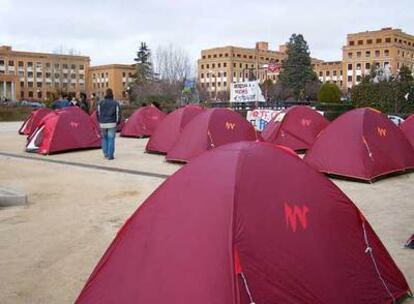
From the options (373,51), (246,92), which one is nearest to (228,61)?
(373,51)

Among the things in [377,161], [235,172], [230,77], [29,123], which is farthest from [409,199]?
[230,77]

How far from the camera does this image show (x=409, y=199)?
356 inches

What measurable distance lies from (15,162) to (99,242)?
343 inches

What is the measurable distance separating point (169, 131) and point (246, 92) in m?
11.7

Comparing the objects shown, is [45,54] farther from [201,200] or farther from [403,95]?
[201,200]

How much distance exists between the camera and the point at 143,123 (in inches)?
874

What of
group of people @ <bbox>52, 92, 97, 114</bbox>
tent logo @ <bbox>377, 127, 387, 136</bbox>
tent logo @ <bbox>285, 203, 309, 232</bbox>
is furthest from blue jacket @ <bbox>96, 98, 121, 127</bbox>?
tent logo @ <bbox>285, 203, 309, 232</bbox>

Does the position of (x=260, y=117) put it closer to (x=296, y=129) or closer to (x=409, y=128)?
(x=296, y=129)

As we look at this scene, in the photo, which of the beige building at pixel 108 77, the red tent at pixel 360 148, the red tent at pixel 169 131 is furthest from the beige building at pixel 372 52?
the red tent at pixel 360 148

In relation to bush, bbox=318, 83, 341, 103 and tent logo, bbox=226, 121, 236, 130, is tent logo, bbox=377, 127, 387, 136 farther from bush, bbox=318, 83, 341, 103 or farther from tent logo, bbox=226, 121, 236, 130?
bush, bbox=318, 83, 341, 103

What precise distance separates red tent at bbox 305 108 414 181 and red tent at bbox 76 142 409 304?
240 inches

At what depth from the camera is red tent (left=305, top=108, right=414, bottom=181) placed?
416 inches

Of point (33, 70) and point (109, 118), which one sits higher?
point (33, 70)

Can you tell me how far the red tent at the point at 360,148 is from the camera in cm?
1058
